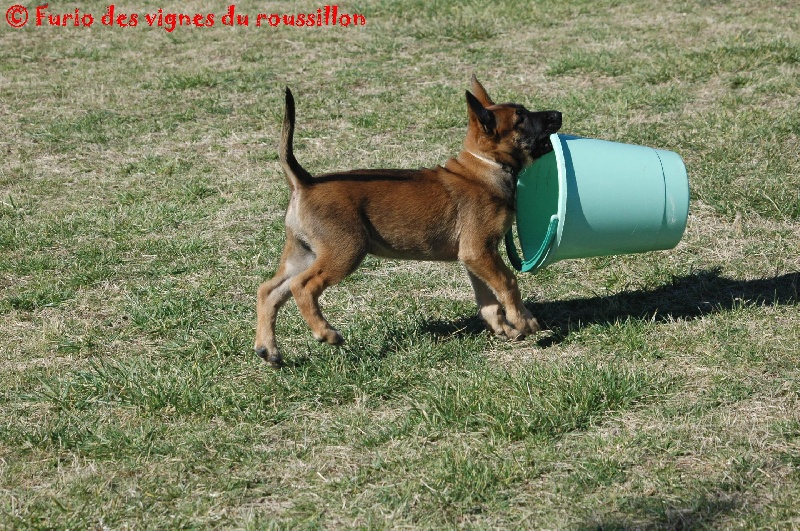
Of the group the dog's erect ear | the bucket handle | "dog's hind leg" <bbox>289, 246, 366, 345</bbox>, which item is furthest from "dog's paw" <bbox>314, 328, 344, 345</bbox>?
the dog's erect ear

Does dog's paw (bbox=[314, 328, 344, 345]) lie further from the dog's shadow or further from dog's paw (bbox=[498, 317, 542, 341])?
dog's paw (bbox=[498, 317, 542, 341])

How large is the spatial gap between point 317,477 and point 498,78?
6.89 meters

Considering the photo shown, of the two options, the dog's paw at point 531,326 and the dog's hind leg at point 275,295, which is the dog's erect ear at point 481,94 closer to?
the dog's paw at point 531,326

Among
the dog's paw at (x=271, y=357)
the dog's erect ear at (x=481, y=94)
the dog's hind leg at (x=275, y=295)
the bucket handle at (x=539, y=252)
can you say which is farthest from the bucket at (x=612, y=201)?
the dog's paw at (x=271, y=357)

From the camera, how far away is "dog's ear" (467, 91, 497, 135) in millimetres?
5371

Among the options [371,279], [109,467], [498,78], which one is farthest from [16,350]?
[498,78]

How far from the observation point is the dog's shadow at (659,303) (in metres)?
5.63

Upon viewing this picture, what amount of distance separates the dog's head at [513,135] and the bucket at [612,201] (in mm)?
213

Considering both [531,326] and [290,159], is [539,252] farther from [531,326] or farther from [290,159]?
[290,159]

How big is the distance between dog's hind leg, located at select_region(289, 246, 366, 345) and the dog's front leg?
0.67 meters

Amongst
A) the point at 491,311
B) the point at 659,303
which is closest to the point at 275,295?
the point at 491,311

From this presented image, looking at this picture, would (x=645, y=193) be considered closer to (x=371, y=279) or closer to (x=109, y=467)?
(x=371, y=279)

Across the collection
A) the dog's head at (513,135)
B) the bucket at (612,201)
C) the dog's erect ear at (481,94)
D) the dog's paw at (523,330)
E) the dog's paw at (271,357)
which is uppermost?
the dog's erect ear at (481,94)

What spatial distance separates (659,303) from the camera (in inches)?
232
